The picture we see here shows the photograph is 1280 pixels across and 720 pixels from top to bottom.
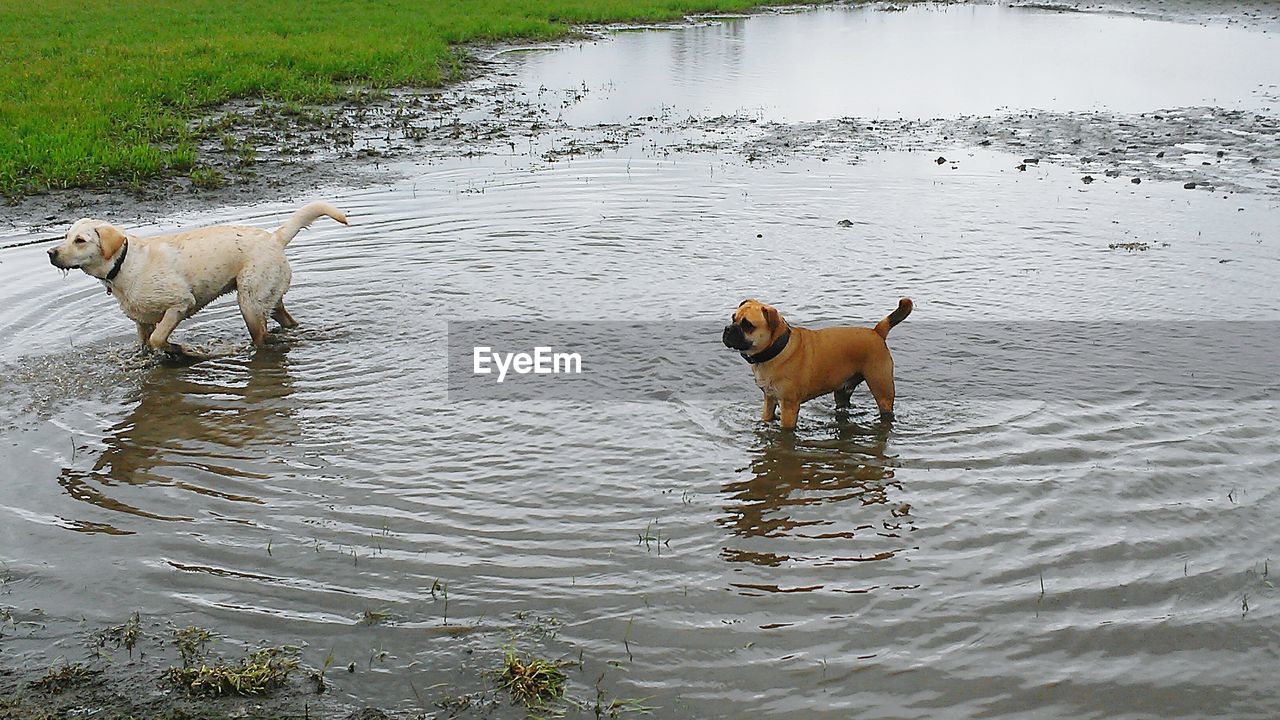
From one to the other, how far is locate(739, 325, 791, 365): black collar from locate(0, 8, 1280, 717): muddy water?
622 millimetres

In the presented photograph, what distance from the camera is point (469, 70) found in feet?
91.2

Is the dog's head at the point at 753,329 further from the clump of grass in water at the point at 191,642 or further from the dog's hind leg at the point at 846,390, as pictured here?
the clump of grass in water at the point at 191,642

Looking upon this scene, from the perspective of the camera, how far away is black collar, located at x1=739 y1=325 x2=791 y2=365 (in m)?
7.18

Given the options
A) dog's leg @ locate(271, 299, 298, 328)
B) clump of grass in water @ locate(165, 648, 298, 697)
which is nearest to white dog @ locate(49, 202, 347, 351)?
dog's leg @ locate(271, 299, 298, 328)

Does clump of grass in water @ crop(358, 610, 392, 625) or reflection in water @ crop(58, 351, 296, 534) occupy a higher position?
Answer: reflection in water @ crop(58, 351, 296, 534)

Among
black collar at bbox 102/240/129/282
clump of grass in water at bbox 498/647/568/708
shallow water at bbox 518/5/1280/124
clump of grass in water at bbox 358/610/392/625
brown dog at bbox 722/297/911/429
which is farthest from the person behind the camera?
shallow water at bbox 518/5/1280/124

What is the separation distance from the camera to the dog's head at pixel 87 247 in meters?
8.47

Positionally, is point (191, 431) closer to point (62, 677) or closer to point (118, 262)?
point (118, 262)

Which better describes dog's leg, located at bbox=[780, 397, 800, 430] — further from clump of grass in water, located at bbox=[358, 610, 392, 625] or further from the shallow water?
the shallow water

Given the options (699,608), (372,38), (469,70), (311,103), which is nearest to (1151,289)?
(699,608)

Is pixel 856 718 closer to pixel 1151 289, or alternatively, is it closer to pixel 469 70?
pixel 1151 289

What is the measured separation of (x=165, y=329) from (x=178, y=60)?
54.2ft

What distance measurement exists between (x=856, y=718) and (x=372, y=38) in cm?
2751

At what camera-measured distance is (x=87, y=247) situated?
8516mm
